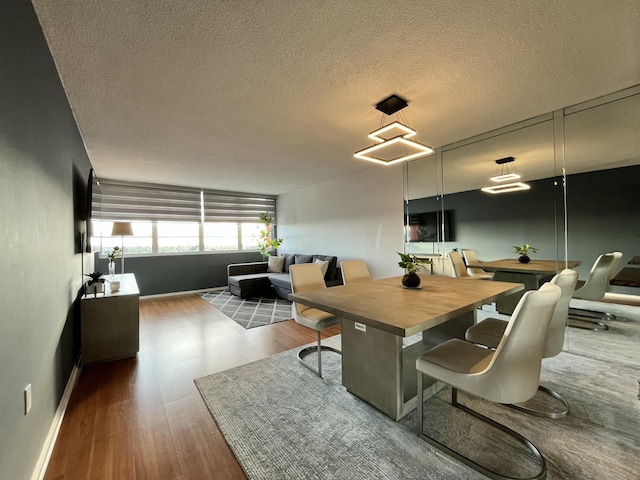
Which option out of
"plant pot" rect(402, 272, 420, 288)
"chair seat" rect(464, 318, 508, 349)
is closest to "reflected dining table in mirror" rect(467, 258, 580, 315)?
"chair seat" rect(464, 318, 508, 349)

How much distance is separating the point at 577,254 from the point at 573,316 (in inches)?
43.6

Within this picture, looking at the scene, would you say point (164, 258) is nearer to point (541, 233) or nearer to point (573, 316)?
point (541, 233)

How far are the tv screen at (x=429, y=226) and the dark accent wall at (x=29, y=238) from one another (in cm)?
414

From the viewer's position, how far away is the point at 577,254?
9.36 ft

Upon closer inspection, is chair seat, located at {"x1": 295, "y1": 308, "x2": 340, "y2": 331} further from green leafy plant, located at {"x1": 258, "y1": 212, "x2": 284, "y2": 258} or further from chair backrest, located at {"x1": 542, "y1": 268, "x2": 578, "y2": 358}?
green leafy plant, located at {"x1": 258, "y1": 212, "x2": 284, "y2": 258}

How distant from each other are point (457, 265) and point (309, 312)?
7.27ft

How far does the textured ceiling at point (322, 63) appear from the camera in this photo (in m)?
1.49

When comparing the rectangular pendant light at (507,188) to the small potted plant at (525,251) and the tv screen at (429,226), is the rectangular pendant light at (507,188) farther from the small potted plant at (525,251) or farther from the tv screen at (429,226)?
the small potted plant at (525,251)

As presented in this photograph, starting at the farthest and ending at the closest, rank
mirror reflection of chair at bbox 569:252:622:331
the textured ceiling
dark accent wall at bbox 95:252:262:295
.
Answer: dark accent wall at bbox 95:252:262:295 < mirror reflection of chair at bbox 569:252:622:331 < the textured ceiling

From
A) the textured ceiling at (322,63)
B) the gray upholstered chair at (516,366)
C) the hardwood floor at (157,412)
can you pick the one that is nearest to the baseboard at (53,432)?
the hardwood floor at (157,412)

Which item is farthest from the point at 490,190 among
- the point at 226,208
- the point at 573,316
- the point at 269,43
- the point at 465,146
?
the point at 226,208

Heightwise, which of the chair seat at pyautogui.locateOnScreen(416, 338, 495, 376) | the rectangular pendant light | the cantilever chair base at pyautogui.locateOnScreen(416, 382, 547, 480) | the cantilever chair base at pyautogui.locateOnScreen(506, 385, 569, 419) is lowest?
the cantilever chair base at pyautogui.locateOnScreen(506, 385, 569, 419)

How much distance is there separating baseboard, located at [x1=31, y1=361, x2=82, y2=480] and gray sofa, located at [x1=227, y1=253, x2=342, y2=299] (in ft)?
10.2

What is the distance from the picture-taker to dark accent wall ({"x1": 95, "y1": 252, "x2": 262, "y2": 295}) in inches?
219
